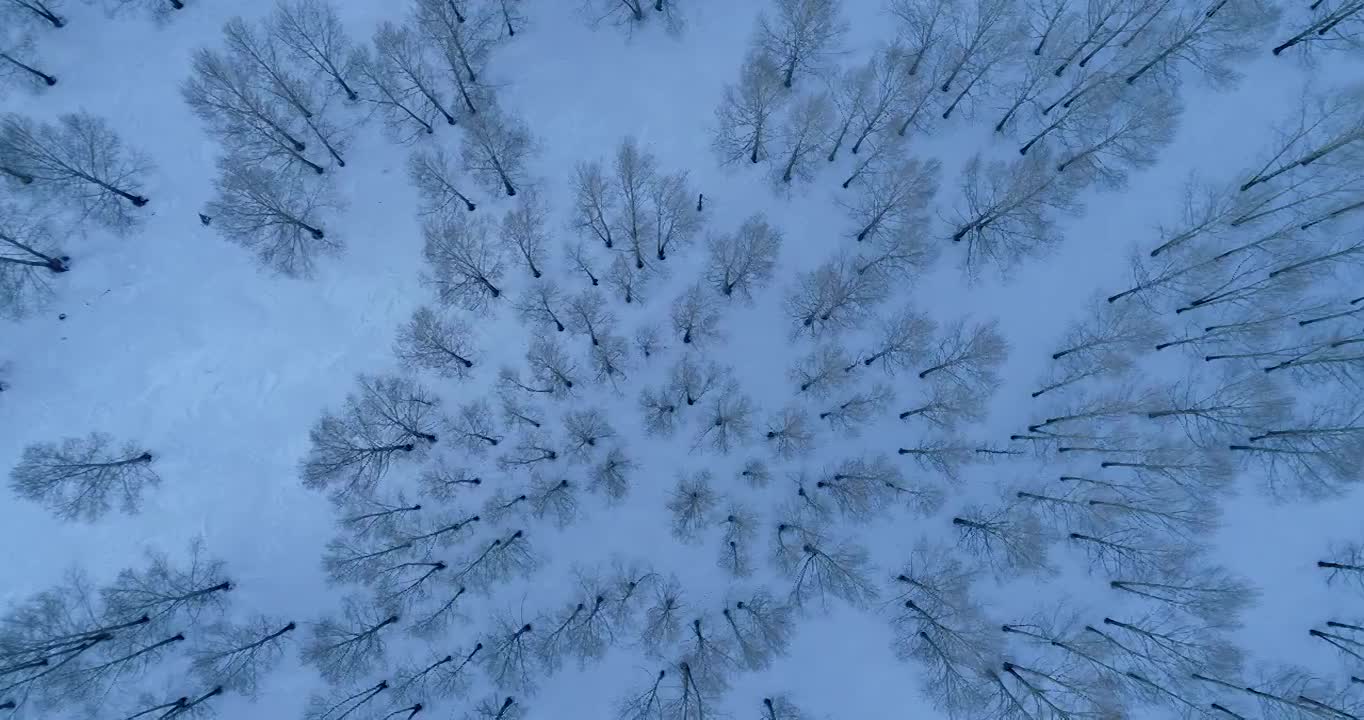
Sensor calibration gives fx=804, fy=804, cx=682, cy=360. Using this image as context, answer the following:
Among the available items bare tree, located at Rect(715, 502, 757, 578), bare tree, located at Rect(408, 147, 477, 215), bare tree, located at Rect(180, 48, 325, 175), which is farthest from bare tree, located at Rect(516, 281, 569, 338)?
bare tree, located at Rect(715, 502, 757, 578)

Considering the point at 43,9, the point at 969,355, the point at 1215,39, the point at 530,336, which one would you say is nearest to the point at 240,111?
the point at 43,9

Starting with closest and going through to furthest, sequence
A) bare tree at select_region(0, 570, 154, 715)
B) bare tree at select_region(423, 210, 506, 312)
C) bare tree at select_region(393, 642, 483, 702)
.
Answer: bare tree at select_region(0, 570, 154, 715) < bare tree at select_region(393, 642, 483, 702) < bare tree at select_region(423, 210, 506, 312)

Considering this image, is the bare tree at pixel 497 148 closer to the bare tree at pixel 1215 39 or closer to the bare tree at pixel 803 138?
the bare tree at pixel 803 138

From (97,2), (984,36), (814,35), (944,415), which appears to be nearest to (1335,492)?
(944,415)

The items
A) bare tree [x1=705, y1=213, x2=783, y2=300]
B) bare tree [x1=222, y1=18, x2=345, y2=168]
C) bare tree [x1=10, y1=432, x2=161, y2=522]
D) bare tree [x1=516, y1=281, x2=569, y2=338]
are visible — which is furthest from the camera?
bare tree [x1=516, y1=281, x2=569, y2=338]

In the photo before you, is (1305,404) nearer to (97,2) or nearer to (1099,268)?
(1099,268)

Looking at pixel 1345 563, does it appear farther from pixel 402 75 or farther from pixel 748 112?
pixel 402 75

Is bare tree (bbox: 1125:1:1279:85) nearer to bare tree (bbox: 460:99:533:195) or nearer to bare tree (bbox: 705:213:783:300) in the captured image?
bare tree (bbox: 705:213:783:300)
